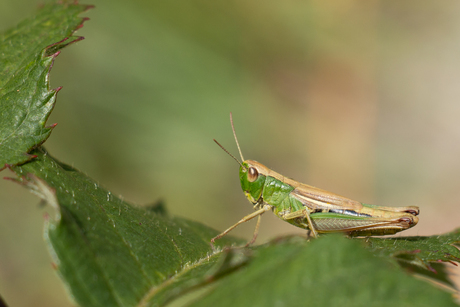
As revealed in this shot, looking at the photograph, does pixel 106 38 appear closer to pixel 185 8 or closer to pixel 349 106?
pixel 185 8

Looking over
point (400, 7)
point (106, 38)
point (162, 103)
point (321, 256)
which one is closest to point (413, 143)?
point (400, 7)

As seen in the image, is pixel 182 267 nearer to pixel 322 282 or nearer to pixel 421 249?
pixel 322 282

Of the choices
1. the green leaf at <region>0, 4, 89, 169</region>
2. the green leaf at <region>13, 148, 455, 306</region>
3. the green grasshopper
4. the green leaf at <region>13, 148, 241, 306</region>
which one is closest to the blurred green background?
the green leaf at <region>0, 4, 89, 169</region>

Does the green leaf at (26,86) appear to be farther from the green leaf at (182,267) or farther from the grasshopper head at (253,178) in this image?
the grasshopper head at (253,178)

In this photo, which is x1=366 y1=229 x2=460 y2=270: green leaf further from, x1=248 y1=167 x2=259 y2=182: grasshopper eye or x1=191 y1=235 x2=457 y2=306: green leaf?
x1=248 y1=167 x2=259 y2=182: grasshopper eye

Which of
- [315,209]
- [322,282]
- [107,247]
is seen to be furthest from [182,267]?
[315,209]
